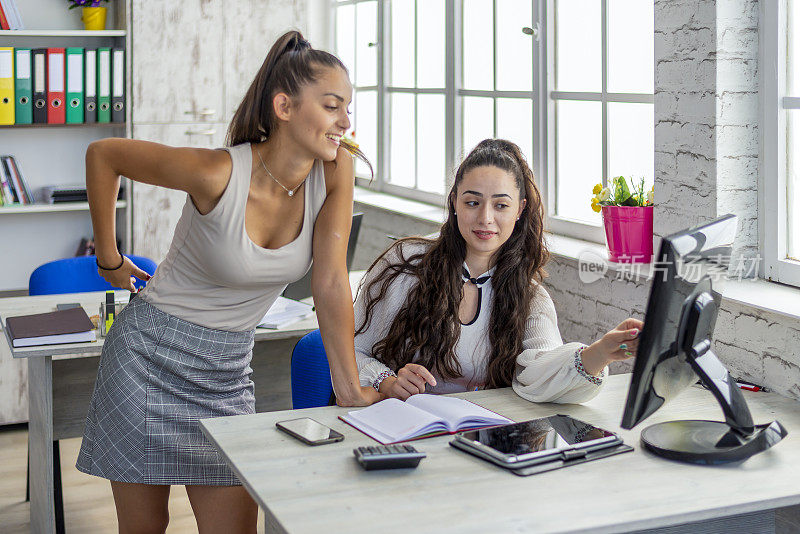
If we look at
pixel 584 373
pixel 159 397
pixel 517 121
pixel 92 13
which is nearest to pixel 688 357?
pixel 584 373

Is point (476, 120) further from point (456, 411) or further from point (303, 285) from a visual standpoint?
point (456, 411)

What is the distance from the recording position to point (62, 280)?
134 inches

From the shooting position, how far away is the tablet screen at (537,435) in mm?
1684

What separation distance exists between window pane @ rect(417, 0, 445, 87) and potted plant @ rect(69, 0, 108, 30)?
4.94 feet

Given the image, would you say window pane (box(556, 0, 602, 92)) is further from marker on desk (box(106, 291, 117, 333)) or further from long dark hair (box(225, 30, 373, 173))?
marker on desk (box(106, 291, 117, 333))

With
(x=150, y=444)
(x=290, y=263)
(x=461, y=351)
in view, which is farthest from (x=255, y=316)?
(x=461, y=351)

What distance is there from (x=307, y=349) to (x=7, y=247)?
2.68 meters

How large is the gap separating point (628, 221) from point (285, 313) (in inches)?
43.0

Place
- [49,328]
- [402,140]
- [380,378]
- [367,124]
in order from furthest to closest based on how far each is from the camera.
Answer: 1. [367,124]
2. [402,140]
3. [49,328]
4. [380,378]

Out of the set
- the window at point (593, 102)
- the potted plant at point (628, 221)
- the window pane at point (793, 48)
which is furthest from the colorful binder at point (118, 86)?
the window pane at point (793, 48)

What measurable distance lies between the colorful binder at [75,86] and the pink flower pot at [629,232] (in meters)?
2.69

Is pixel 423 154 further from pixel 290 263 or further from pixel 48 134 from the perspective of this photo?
pixel 290 263

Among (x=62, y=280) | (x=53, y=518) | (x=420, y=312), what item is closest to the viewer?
(x=420, y=312)

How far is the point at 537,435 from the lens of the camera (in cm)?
175
